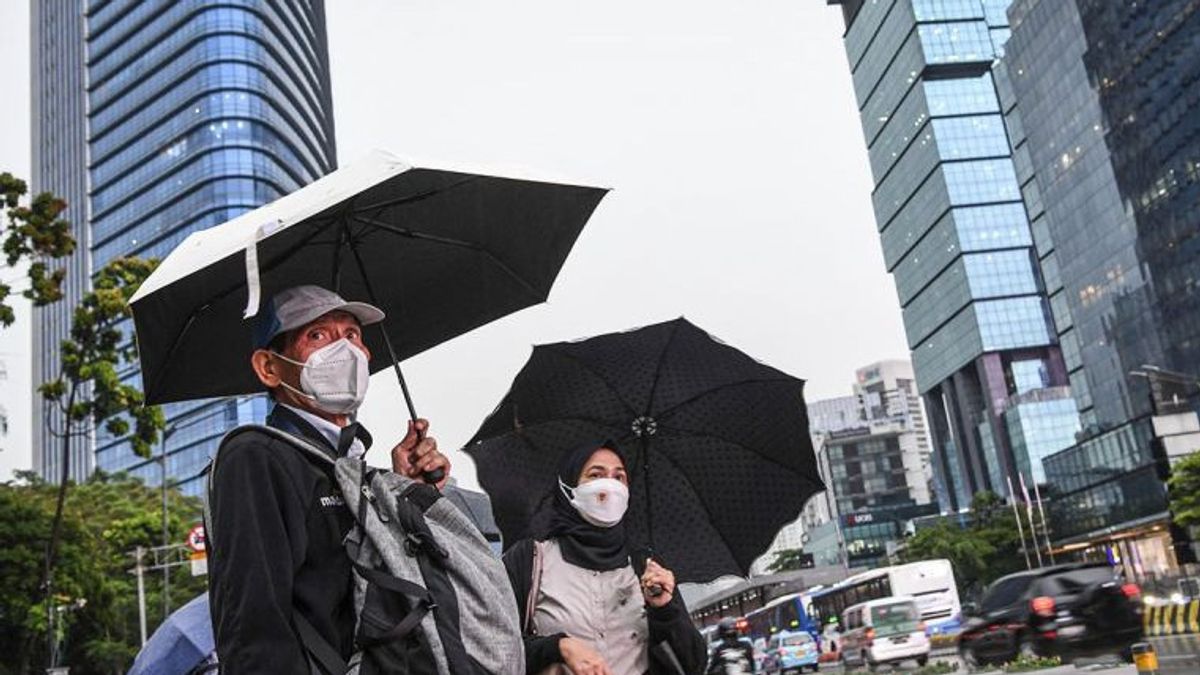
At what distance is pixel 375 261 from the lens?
3719 millimetres

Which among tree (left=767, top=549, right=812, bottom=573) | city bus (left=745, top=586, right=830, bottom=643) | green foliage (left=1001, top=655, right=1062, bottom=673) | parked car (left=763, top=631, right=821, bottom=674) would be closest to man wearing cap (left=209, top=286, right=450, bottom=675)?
green foliage (left=1001, top=655, right=1062, bottom=673)

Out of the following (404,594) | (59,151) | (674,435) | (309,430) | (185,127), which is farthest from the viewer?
(59,151)

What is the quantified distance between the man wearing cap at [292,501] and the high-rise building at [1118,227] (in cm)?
7064

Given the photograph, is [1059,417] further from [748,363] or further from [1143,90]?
[748,363]

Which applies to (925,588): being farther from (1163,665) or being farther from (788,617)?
(1163,665)

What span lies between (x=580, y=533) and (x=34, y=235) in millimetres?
16812

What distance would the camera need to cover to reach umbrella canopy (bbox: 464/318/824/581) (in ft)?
16.1

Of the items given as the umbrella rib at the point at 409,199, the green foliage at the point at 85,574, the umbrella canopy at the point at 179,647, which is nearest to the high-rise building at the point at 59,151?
the green foliage at the point at 85,574

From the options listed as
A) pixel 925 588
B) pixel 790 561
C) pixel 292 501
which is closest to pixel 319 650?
pixel 292 501

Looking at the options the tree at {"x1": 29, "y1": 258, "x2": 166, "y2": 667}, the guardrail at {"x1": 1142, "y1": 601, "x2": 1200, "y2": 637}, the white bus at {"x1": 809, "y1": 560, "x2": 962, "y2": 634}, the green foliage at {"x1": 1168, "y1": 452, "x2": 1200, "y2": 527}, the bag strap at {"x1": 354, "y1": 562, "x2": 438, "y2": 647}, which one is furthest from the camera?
the green foliage at {"x1": 1168, "y1": 452, "x2": 1200, "y2": 527}

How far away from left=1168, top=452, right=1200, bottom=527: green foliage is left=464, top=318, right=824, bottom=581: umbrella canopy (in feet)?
162

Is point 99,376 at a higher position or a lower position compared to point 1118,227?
lower

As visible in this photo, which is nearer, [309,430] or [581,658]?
[309,430]

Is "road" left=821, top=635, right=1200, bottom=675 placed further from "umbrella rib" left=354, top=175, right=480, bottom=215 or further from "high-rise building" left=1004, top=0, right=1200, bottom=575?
"high-rise building" left=1004, top=0, right=1200, bottom=575
